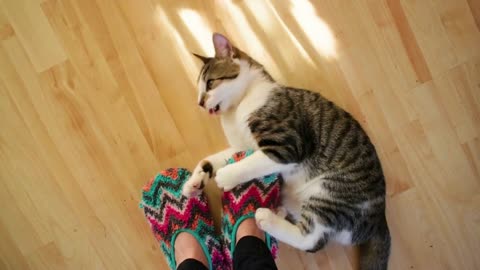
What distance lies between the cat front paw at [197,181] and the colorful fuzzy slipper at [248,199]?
95mm

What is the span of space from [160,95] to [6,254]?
0.87m

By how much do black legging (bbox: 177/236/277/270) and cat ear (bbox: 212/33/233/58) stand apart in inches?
25.4

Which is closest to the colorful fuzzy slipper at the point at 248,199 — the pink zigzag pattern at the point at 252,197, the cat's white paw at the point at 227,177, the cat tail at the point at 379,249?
the pink zigzag pattern at the point at 252,197

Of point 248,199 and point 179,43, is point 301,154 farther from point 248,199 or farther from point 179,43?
point 179,43

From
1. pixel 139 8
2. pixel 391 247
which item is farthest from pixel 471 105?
pixel 139 8

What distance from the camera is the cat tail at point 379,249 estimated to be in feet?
4.33

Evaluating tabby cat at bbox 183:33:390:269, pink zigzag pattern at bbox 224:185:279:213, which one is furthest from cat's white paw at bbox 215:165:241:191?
pink zigzag pattern at bbox 224:185:279:213

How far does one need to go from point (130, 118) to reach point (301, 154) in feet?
2.23

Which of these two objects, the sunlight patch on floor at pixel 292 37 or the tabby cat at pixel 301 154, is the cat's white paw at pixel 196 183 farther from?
the sunlight patch on floor at pixel 292 37

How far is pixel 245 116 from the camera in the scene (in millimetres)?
1250

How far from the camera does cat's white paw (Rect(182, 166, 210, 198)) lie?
4.12 ft

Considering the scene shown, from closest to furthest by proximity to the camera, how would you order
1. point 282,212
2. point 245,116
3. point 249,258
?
point 249,258
point 245,116
point 282,212

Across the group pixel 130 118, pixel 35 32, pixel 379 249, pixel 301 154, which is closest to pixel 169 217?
pixel 130 118

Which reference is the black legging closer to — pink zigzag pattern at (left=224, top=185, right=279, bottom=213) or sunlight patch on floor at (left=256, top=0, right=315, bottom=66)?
pink zigzag pattern at (left=224, top=185, right=279, bottom=213)
